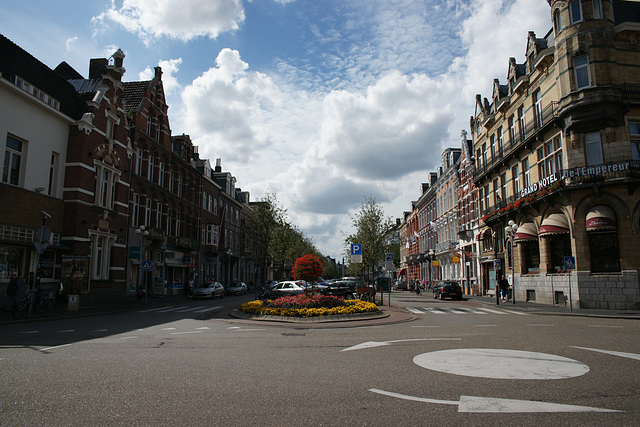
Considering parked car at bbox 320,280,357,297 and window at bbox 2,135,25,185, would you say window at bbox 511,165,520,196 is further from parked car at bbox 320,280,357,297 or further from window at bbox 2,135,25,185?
window at bbox 2,135,25,185

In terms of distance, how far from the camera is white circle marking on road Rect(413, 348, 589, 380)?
21.8 feet

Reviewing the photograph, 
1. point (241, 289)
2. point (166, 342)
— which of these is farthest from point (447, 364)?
point (241, 289)

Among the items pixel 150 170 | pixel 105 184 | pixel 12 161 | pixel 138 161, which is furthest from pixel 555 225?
pixel 150 170

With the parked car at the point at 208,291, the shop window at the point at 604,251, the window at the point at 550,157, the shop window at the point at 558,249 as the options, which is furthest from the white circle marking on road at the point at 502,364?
the parked car at the point at 208,291

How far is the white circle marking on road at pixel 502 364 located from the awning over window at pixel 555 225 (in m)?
17.8

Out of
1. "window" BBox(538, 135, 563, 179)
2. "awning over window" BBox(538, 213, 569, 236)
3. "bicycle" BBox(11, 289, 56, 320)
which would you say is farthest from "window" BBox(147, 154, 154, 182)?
"awning over window" BBox(538, 213, 569, 236)

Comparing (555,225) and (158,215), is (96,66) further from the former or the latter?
(555,225)

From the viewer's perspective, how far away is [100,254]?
28.0 meters

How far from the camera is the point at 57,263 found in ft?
79.2

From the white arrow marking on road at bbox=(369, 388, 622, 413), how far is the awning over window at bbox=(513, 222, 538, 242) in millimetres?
24686

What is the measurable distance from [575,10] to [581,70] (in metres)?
3.48

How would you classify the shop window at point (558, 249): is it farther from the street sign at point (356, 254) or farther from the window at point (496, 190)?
the street sign at point (356, 254)

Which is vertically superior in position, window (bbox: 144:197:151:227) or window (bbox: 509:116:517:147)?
window (bbox: 509:116:517:147)

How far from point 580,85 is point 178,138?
116 ft
